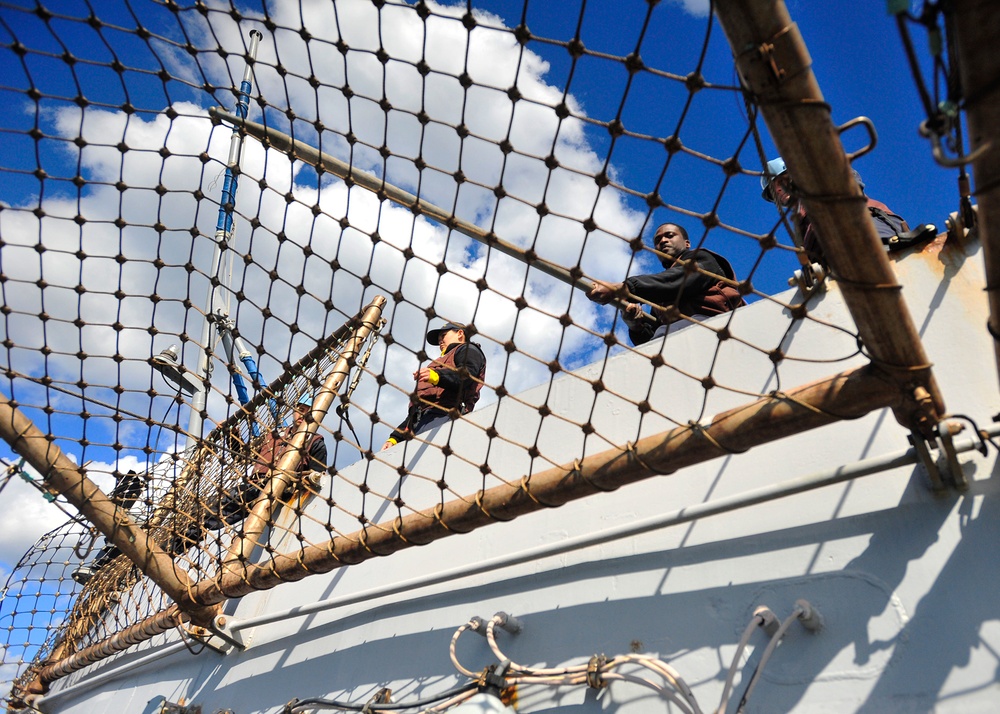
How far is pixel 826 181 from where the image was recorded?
94cm

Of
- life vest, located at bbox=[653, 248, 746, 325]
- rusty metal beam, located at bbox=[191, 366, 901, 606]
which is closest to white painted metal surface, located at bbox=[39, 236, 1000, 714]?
rusty metal beam, located at bbox=[191, 366, 901, 606]

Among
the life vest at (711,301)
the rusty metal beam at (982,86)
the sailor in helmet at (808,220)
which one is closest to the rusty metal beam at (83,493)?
the life vest at (711,301)

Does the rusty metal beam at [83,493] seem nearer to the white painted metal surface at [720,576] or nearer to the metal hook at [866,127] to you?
the white painted metal surface at [720,576]

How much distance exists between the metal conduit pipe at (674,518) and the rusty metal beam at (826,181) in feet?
0.34

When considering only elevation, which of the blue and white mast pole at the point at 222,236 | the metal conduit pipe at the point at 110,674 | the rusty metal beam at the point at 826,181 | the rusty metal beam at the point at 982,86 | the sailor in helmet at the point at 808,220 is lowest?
the metal conduit pipe at the point at 110,674

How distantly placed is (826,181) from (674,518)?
74cm

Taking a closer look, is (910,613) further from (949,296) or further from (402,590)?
(402,590)

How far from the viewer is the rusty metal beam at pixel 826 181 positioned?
2.84ft

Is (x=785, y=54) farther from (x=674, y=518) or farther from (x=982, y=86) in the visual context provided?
(x=674, y=518)

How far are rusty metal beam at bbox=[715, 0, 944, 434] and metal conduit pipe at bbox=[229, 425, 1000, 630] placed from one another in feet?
0.34

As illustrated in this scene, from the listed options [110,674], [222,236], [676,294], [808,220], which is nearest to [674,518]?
[808,220]

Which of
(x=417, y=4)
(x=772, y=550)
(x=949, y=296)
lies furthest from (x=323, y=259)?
(x=949, y=296)

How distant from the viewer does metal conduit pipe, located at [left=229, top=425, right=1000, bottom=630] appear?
1.23 m

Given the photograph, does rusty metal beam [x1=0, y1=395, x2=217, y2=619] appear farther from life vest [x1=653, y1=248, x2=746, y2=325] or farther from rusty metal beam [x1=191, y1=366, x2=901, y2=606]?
life vest [x1=653, y1=248, x2=746, y2=325]
